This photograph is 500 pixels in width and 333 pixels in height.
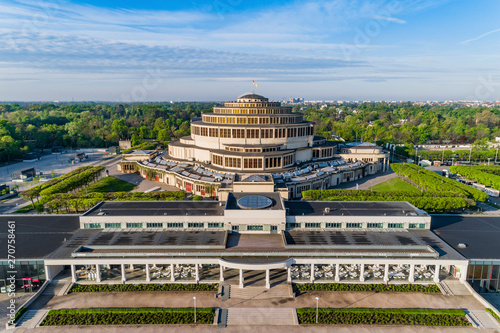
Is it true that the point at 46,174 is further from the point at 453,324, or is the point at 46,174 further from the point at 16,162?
the point at 453,324

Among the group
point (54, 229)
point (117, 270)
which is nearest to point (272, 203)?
point (117, 270)

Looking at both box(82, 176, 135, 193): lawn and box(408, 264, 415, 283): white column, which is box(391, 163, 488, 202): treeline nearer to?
box(408, 264, 415, 283): white column

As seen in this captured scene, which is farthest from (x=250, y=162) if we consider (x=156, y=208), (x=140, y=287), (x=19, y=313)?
(x=19, y=313)

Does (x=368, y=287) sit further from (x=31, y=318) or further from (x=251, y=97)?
(x=251, y=97)

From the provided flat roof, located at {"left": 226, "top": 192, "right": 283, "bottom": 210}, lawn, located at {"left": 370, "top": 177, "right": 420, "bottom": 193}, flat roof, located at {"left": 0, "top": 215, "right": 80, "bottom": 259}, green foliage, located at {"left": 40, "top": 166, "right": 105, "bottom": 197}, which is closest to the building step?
flat roof, located at {"left": 226, "top": 192, "right": 283, "bottom": 210}

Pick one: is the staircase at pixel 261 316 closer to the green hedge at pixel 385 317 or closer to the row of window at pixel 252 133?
the green hedge at pixel 385 317
